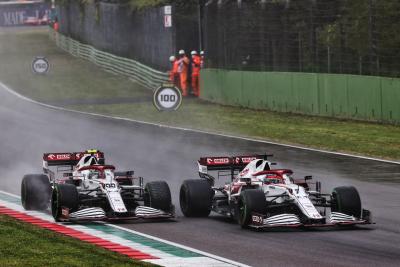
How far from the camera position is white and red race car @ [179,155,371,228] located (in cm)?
1720

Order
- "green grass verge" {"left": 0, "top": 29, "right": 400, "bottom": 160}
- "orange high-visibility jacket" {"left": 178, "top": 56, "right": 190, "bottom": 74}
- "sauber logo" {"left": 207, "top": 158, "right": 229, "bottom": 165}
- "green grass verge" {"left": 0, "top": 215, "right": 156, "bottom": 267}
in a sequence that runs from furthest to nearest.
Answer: "orange high-visibility jacket" {"left": 178, "top": 56, "right": 190, "bottom": 74}
"green grass verge" {"left": 0, "top": 29, "right": 400, "bottom": 160}
"sauber logo" {"left": 207, "top": 158, "right": 229, "bottom": 165}
"green grass verge" {"left": 0, "top": 215, "right": 156, "bottom": 267}

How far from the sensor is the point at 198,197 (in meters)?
19.2

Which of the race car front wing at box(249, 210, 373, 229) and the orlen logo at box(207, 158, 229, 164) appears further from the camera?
the orlen logo at box(207, 158, 229, 164)

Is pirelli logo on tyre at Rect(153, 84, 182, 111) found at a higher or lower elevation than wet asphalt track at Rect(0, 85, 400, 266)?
higher

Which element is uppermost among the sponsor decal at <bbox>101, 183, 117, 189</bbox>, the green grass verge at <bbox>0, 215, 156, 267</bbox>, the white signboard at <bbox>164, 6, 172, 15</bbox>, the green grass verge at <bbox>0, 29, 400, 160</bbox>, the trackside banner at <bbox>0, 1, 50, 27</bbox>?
the trackside banner at <bbox>0, 1, 50, 27</bbox>

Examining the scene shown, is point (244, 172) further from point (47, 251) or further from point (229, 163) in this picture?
point (47, 251)

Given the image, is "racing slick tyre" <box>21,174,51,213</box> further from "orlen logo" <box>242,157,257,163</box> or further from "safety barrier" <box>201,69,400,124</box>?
"safety barrier" <box>201,69,400,124</box>

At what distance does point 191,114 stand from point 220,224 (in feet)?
79.6

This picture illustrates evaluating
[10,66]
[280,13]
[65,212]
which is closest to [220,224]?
[65,212]

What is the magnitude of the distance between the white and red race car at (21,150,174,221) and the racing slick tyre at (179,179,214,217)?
0.39 metres

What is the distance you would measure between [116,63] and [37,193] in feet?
146

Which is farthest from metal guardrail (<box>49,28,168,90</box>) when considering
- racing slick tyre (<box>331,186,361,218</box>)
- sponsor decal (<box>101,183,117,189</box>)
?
racing slick tyre (<box>331,186,361,218</box>)

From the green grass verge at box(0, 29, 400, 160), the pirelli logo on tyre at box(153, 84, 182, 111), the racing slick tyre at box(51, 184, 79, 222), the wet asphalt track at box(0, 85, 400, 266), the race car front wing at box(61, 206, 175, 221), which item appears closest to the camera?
the wet asphalt track at box(0, 85, 400, 266)

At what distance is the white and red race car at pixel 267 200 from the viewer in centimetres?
1720
